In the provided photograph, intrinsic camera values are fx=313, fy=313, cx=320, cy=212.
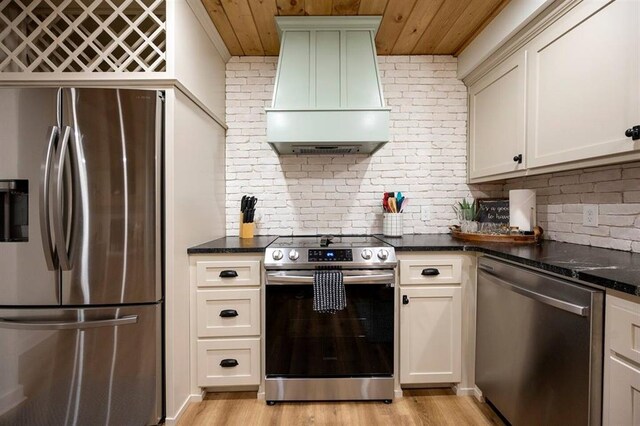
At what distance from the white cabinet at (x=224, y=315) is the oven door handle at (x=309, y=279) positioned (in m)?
0.13

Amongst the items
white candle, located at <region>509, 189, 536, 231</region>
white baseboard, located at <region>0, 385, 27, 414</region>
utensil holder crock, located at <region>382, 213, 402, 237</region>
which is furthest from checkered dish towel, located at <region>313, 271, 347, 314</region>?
white baseboard, located at <region>0, 385, 27, 414</region>

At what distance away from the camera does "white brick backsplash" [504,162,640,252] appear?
1625 millimetres

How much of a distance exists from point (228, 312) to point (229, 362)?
Result: 0.31m

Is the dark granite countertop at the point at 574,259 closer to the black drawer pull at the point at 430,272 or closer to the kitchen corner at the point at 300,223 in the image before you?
the kitchen corner at the point at 300,223

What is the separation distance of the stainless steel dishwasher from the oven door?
1.78 ft

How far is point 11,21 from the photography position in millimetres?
1789

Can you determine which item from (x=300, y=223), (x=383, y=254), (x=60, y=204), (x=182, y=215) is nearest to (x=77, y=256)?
(x=60, y=204)

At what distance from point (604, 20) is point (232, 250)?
2157mm

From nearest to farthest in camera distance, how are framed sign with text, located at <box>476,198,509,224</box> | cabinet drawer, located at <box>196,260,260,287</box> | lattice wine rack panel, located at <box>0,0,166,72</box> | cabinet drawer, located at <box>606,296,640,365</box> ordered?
cabinet drawer, located at <box>606,296,640,365</box> → lattice wine rack panel, located at <box>0,0,166,72</box> → cabinet drawer, located at <box>196,260,260,287</box> → framed sign with text, located at <box>476,198,509,224</box>

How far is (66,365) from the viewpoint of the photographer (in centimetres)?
159

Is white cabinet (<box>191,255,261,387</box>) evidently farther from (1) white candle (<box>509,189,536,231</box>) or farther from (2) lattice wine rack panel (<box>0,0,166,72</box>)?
(1) white candle (<box>509,189,536,231</box>)

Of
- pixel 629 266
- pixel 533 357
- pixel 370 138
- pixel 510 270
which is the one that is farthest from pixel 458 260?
pixel 370 138

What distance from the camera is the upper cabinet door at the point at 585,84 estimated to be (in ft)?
4.27

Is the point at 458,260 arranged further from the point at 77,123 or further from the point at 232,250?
the point at 77,123
